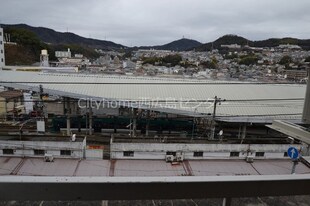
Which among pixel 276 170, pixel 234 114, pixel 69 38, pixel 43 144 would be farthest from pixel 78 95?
pixel 69 38

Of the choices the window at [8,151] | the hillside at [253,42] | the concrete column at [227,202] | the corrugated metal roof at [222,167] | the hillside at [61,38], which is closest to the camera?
the concrete column at [227,202]

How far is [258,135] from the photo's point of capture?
39.1ft

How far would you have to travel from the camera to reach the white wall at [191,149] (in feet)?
21.2

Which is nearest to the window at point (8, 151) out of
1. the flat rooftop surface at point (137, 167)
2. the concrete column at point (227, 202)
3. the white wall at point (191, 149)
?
the flat rooftop surface at point (137, 167)

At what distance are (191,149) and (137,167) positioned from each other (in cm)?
161

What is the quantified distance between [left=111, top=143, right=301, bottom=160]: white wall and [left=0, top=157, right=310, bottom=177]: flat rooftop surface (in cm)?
16

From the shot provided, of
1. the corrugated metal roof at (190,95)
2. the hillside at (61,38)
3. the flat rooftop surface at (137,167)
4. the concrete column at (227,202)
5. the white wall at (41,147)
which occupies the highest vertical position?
the hillside at (61,38)

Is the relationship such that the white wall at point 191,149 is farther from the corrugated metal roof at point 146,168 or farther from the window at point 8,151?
the window at point 8,151

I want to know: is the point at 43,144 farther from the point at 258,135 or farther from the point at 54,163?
the point at 258,135

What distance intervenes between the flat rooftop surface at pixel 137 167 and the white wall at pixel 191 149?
16 centimetres

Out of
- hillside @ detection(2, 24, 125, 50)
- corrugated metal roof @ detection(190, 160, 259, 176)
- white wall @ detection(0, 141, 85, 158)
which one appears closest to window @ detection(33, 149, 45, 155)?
white wall @ detection(0, 141, 85, 158)

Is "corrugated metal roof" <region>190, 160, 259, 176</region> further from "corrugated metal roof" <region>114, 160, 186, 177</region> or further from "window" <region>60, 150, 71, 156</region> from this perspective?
"window" <region>60, 150, 71, 156</region>

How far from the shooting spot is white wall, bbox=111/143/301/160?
647 centimetres

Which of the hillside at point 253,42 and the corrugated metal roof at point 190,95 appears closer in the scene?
the corrugated metal roof at point 190,95
